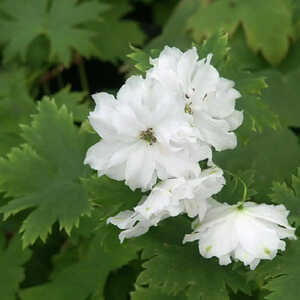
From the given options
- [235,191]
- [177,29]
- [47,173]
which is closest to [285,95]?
[177,29]

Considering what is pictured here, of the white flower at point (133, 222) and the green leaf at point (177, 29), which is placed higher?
the white flower at point (133, 222)

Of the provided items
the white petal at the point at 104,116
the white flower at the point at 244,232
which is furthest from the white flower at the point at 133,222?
the white petal at the point at 104,116

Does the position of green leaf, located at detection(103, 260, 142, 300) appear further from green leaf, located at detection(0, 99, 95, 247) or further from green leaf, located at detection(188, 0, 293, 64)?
green leaf, located at detection(188, 0, 293, 64)

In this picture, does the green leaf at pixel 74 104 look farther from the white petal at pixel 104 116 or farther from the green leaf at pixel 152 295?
the white petal at pixel 104 116

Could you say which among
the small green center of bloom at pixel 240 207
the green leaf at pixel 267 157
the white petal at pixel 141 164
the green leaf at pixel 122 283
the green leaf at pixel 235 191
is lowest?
the green leaf at pixel 122 283

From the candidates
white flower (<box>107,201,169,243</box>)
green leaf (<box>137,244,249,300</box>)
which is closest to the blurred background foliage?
green leaf (<box>137,244,249,300</box>)

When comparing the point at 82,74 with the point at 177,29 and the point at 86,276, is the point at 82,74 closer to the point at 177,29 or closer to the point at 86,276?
the point at 177,29

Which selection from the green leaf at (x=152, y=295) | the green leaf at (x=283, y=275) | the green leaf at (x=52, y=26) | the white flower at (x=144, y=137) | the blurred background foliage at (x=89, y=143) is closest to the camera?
the white flower at (x=144, y=137)
